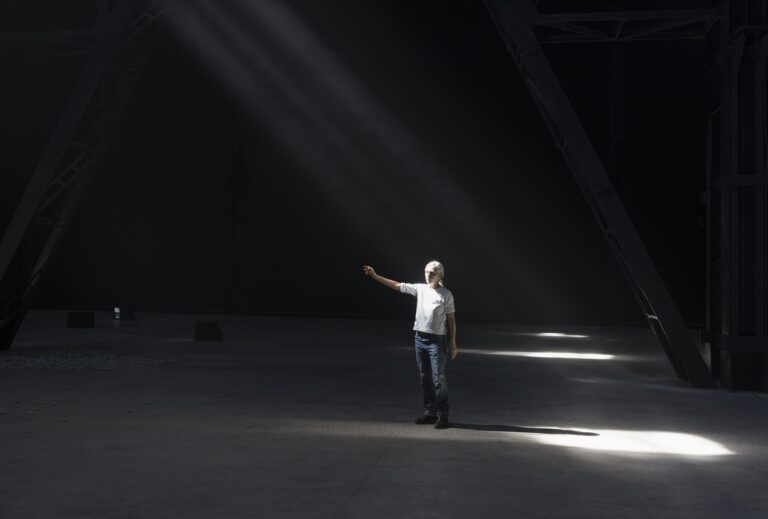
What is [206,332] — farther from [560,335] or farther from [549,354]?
[560,335]

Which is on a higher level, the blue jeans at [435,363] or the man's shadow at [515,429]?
the blue jeans at [435,363]

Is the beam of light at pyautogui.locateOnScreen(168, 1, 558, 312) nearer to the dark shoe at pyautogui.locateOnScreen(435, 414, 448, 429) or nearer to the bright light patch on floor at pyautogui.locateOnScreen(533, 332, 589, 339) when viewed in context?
the bright light patch on floor at pyautogui.locateOnScreen(533, 332, 589, 339)

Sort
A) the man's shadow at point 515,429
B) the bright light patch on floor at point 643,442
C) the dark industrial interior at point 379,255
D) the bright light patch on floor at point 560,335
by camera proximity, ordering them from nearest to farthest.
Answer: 1. the dark industrial interior at point 379,255
2. the bright light patch on floor at point 643,442
3. the man's shadow at point 515,429
4. the bright light patch on floor at point 560,335

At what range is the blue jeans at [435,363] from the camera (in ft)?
32.7

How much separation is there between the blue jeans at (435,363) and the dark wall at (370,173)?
19.1m

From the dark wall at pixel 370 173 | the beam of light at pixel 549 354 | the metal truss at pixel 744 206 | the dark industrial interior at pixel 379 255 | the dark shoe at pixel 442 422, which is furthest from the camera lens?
the dark wall at pixel 370 173

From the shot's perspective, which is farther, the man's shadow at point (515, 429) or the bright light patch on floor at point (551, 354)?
the bright light patch on floor at point (551, 354)

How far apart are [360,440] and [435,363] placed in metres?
1.26

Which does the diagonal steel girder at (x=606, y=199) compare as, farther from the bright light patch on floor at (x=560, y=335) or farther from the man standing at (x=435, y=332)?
the bright light patch on floor at (x=560, y=335)

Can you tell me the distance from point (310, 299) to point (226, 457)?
2226 cm

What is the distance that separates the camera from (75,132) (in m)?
18.8

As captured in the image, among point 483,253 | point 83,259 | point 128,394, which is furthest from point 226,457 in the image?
point 83,259

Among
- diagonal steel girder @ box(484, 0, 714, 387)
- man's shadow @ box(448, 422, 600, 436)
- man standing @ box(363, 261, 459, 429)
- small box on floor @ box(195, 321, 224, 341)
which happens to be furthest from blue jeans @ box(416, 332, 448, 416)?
small box on floor @ box(195, 321, 224, 341)

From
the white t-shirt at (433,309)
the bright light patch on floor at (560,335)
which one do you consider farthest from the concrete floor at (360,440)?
the bright light patch on floor at (560,335)
